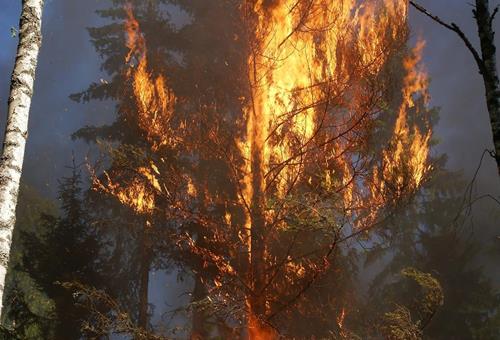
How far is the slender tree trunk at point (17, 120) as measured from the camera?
4.29 metres

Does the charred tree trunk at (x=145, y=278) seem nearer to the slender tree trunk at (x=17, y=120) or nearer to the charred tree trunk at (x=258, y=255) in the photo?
the charred tree trunk at (x=258, y=255)

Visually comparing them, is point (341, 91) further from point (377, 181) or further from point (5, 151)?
point (5, 151)

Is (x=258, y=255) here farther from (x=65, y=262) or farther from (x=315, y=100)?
(x=65, y=262)

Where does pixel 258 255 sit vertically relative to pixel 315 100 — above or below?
below

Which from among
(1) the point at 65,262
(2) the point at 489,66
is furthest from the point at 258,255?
(1) the point at 65,262

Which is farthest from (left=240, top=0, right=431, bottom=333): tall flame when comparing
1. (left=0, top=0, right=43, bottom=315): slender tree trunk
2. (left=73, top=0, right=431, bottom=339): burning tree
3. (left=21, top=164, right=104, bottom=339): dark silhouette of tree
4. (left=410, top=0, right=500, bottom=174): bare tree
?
(left=21, top=164, right=104, bottom=339): dark silhouette of tree

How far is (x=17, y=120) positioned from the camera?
468cm

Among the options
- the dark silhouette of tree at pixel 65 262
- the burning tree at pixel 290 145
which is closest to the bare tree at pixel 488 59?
the burning tree at pixel 290 145

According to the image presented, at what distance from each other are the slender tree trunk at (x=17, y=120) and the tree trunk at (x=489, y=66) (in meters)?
4.94

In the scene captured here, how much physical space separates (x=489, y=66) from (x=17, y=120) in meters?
5.09

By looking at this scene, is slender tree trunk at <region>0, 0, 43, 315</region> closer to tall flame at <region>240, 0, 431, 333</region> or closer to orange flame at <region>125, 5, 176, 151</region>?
orange flame at <region>125, 5, 176, 151</region>

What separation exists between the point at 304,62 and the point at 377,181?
278 centimetres

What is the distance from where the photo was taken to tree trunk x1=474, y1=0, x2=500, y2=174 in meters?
4.26

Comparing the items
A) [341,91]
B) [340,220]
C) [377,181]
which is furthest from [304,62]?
[340,220]
